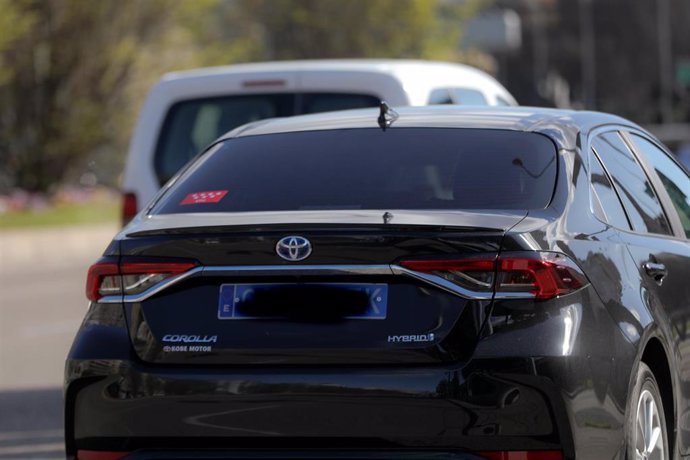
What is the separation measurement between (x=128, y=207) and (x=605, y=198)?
4681mm

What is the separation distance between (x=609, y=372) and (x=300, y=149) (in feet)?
4.36

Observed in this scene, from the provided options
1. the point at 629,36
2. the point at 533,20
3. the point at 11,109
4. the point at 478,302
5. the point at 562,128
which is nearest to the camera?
the point at 478,302

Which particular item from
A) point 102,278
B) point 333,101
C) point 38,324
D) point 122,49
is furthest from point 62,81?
point 102,278

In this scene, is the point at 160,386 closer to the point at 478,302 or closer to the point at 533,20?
the point at 478,302

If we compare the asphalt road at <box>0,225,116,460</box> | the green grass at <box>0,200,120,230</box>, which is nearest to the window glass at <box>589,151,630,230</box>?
the asphalt road at <box>0,225,116,460</box>

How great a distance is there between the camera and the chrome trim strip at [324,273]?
15.5 feet

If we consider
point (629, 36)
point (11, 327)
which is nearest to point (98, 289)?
point (11, 327)

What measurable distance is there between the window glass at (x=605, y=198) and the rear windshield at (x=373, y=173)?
0.59 ft

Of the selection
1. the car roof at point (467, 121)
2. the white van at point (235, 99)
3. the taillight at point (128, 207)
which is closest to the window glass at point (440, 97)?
the white van at point (235, 99)

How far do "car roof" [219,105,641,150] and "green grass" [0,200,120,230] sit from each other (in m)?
21.1

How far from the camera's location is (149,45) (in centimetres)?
3372

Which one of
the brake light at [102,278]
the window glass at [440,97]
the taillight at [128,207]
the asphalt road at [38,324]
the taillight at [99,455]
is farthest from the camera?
the window glass at [440,97]

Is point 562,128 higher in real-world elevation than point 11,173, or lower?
higher

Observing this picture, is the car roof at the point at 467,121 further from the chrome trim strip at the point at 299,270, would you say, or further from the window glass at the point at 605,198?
the chrome trim strip at the point at 299,270
